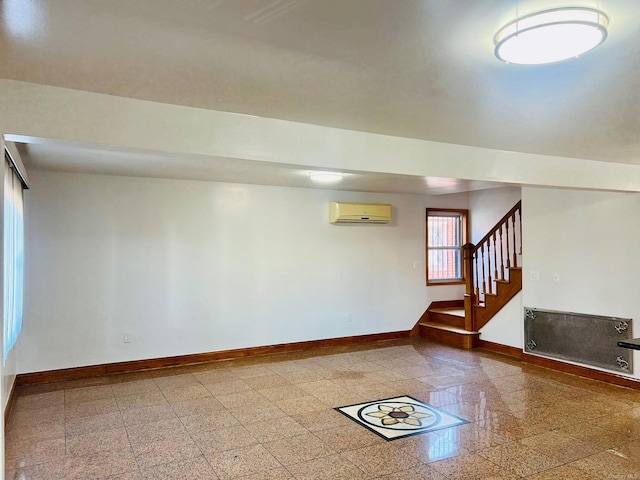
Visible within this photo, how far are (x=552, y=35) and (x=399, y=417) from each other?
10.7ft

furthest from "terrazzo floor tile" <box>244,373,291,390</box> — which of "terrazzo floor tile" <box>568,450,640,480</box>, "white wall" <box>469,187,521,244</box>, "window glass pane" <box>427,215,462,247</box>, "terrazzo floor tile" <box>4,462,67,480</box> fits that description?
"white wall" <box>469,187,521,244</box>

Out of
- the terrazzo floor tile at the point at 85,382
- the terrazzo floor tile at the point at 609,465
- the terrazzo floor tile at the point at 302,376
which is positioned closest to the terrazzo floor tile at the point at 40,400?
the terrazzo floor tile at the point at 85,382

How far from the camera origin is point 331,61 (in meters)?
2.04

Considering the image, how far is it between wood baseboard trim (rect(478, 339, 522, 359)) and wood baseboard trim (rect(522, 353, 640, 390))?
181mm

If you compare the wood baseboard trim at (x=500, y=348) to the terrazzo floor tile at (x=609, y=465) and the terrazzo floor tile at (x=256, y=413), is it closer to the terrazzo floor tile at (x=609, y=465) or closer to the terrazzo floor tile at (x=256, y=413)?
the terrazzo floor tile at (x=609, y=465)

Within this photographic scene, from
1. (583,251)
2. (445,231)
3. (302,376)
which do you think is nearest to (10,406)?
(302,376)

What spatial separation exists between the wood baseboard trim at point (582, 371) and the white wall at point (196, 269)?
2.18 metres

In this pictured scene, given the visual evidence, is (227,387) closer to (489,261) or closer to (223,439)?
(223,439)

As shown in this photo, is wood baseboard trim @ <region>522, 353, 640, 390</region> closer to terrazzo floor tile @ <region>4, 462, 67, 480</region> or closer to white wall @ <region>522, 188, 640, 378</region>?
white wall @ <region>522, 188, 640, 378</region>

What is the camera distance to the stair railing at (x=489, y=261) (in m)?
6.66

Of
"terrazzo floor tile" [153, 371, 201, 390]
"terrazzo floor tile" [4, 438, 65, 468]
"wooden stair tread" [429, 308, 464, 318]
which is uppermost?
"wooden stair tread" [429, 308, 464, 318]

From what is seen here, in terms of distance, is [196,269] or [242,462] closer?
[242,462]

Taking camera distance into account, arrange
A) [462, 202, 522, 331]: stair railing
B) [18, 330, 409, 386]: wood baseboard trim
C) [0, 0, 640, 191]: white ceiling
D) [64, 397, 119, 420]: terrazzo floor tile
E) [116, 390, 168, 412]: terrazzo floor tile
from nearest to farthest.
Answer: [0, 0, 640, 191]: white ceiling
[64, 397, 119, 420]: terrazzo floor tile
[116, 390, 168, 412]: terrazzo floor tile
[18, 330, 409, 386]: wood baseboard trim
[462, 202, 522, 331]: stair railing

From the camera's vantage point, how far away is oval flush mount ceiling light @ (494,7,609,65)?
5.32 ft
